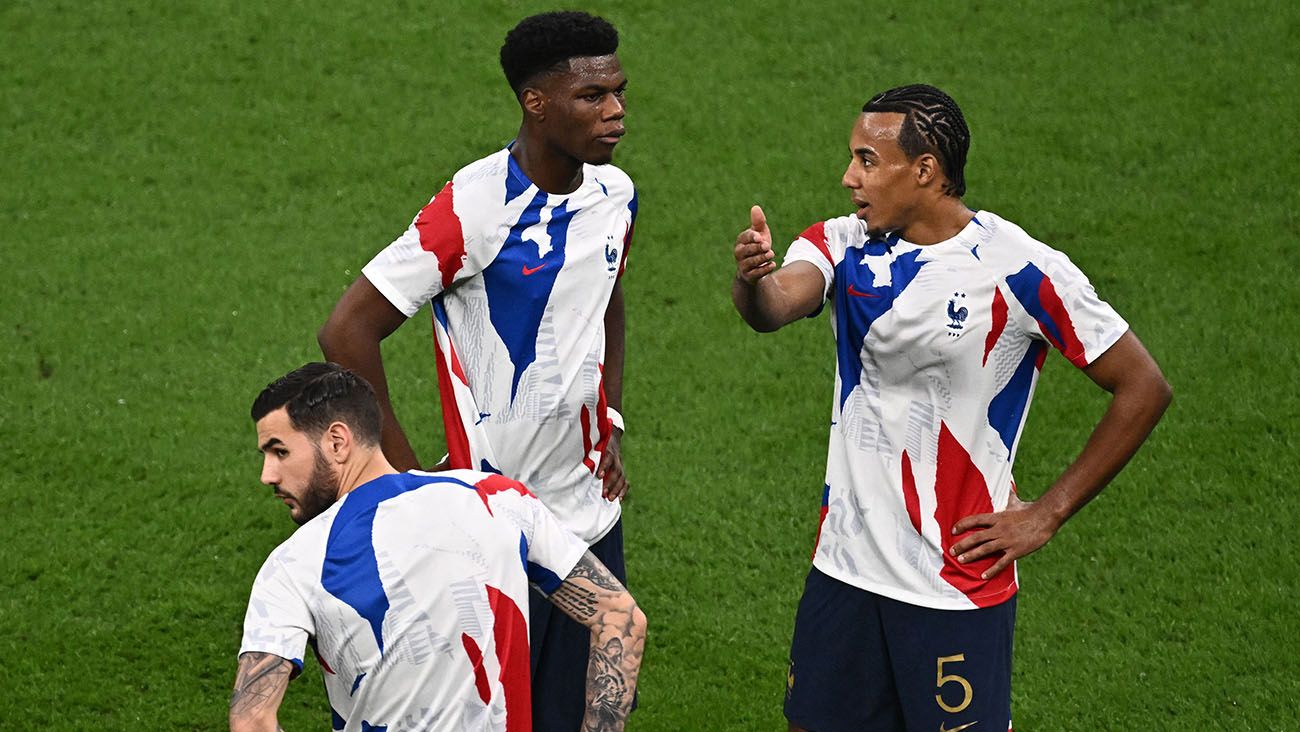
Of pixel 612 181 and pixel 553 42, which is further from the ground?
pixel 553 42

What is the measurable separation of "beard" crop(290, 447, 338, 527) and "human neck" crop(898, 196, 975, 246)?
145 centimetres

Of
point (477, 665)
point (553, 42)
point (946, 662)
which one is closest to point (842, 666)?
point (946, 662)

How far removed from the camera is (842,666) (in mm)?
3799

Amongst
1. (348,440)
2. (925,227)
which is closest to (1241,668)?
(925,227)

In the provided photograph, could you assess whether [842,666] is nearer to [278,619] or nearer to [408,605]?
[408,605]

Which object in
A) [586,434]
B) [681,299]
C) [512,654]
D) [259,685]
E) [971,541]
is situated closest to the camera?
[259,685]

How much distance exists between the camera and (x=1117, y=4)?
9.72 metres

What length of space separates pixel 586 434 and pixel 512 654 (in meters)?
0.92

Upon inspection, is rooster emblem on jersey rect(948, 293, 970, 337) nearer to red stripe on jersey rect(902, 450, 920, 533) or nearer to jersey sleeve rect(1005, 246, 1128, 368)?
jersey sleeve rect(1005, 246, 1128, 368)

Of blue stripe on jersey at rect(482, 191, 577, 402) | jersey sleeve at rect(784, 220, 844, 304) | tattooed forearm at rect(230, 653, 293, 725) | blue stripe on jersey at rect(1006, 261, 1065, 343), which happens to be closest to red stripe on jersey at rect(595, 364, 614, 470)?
blue stripe on jersey at rect(482, 191, 577, 402)

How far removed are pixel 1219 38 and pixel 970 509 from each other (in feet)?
22.1

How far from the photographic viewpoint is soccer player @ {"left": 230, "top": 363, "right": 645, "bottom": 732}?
9.86 feet

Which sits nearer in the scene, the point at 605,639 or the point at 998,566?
the point at 605,639

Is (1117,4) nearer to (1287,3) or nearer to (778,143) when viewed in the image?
(1287,3)
